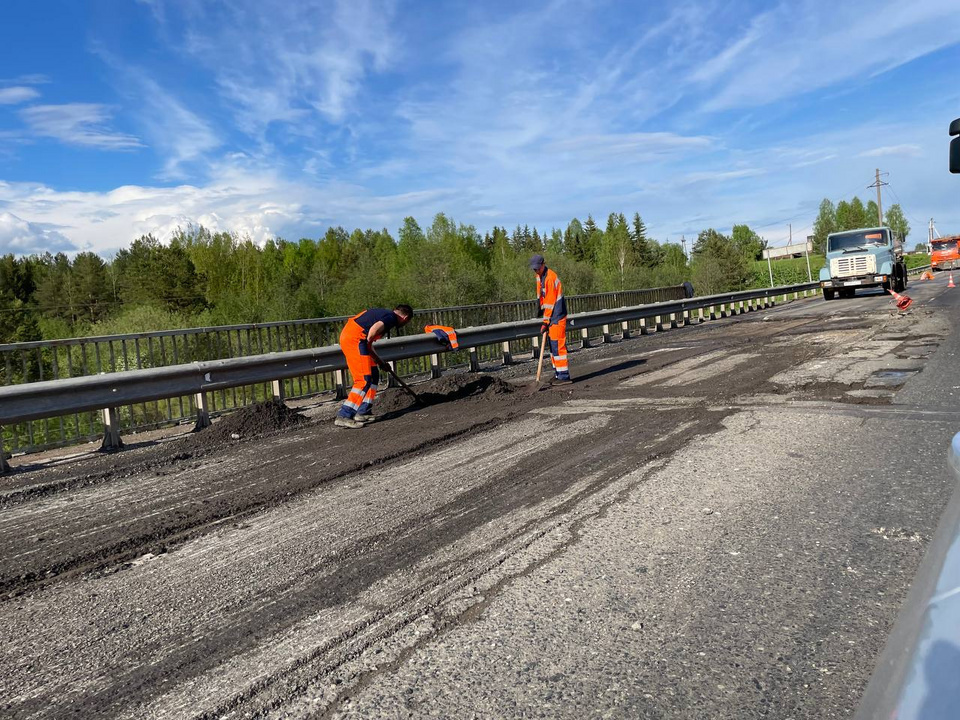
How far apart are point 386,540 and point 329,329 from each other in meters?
9.52

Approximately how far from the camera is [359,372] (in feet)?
27.9

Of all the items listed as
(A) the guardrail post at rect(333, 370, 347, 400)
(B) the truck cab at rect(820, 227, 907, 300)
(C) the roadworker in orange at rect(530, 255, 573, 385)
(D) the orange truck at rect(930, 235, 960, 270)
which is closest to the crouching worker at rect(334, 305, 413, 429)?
(A) the guardrail post at rect(333, 370, 347, 400)

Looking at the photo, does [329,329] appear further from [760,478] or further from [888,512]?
[888,512]

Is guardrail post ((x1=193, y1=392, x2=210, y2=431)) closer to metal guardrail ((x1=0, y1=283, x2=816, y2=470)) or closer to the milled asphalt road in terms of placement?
metal guardrail ((x1=0, y1=283, x2=816, y2=470))

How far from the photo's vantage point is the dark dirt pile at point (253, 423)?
8.05m

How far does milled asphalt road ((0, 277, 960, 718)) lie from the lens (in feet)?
8.63

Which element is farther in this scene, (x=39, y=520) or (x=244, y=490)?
(x=244, y=490)

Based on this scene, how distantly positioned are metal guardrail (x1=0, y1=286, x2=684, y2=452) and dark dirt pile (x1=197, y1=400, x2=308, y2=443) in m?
0.97

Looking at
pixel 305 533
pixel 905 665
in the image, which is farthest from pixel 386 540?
pixel 905 665

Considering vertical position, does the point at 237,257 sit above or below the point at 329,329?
above

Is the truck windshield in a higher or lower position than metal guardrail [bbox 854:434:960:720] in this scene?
higher

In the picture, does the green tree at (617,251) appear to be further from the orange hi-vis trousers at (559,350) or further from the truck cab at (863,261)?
Result: the orange hi-vis trousers at (559,350)

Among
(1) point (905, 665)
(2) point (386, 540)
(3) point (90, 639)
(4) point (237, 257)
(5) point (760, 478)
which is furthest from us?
(4) point (237, 257)

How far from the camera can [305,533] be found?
14.5ft
